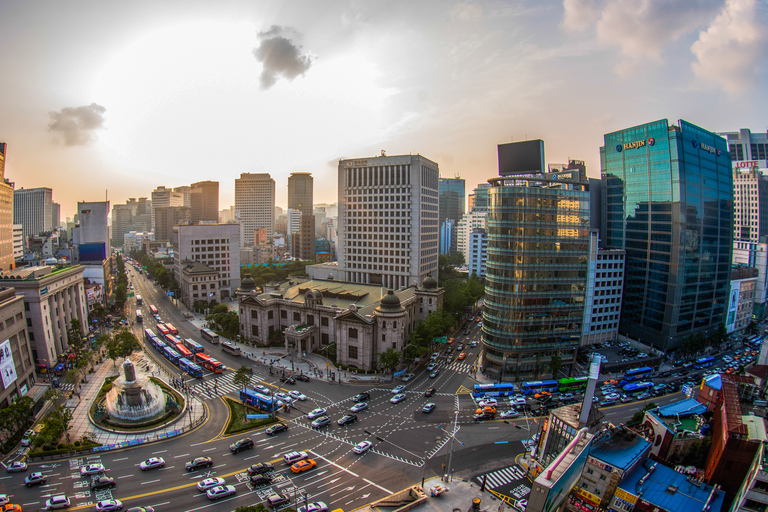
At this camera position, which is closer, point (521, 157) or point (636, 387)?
point (636, 387)

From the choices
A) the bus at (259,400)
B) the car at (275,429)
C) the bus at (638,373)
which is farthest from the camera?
the bus at (638,373)

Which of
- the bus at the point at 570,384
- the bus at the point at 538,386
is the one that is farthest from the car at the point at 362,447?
the bus at the point at 570,384

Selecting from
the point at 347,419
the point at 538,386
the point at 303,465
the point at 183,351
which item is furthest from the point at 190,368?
the point at 538,386

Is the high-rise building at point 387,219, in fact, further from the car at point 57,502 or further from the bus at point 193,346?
the car at point 57,502

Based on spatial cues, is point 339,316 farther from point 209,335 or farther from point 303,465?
point 209,335

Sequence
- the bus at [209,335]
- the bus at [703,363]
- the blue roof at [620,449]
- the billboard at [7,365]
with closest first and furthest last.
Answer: the blue roof at [620,449] < the billboard at [7,365] < the bus at [703,363] < the bus at [209,335]

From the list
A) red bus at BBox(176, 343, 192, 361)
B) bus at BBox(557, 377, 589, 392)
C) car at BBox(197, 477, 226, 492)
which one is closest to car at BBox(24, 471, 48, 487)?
car at BBox(197, 477, 226, 492)

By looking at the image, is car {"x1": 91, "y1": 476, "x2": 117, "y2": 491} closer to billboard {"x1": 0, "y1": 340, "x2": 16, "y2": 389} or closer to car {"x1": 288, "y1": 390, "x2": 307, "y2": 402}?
car {"x1": 288, "y1": 390, "x2": 307, "y2": 402}

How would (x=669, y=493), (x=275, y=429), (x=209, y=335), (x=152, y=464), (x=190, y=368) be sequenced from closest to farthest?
(x=669, y=493), (x=152, y=464), (x=275, y=429), (x=190, y=368), (x=209, y=335)
